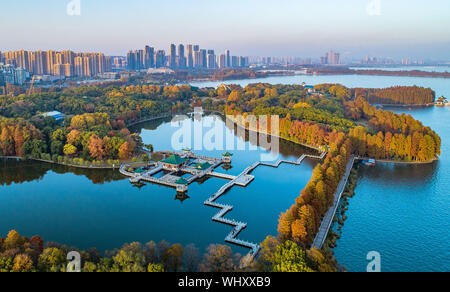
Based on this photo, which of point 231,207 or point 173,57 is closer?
point 231,207

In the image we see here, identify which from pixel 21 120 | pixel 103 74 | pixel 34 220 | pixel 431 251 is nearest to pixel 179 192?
pixel 34 220

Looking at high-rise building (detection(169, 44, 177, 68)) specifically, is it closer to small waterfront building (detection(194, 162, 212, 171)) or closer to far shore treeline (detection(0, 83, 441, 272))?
far shore treeline (detection(0, 83, 441, 272))

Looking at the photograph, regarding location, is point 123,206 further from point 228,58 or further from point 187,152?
point 228,58

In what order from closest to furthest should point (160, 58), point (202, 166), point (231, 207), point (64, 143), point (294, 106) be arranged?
1. point (231, 207)
2. point (202, 166)
3. point (64, 143)
4. point (294, 106)
5. point (160, 58)

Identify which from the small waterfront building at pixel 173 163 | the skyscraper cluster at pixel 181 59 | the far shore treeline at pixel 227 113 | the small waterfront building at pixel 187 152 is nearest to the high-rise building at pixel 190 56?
the skyscraper cluster at pixel 181 59

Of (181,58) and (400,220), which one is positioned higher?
(181,58)

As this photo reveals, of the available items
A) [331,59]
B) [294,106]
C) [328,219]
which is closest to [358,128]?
[328,219]

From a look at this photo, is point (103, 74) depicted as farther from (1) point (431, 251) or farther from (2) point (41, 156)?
(1) point (431, 251)

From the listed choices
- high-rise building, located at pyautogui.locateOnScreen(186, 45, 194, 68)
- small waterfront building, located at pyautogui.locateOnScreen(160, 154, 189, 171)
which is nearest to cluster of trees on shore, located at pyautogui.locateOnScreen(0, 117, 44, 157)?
small waterfront building, located at pyautogui.locateOnScreen(160, 154, 189, 171)
